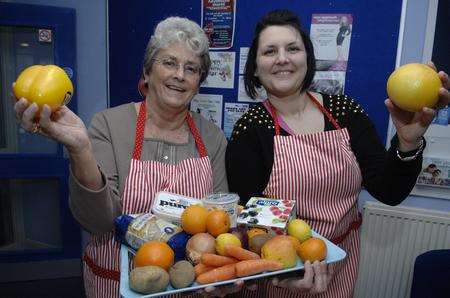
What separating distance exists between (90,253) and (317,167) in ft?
2.50

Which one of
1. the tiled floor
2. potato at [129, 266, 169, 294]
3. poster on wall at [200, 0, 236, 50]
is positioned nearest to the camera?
potato at [129, 266, 169, 294]

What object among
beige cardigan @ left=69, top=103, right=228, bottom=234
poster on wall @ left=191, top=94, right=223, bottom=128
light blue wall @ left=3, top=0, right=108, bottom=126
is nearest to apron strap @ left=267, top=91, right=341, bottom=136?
beige cardigan @ left=69, top=103, right=228, bottom=234

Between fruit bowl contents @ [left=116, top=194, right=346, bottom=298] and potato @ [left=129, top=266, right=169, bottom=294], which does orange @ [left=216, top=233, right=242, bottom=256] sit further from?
potato @ [left=129, top=266, right=169, bottom=294]

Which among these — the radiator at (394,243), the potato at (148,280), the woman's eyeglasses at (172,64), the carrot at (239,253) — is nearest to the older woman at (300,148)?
the woman's eyeglasses at (172,64)

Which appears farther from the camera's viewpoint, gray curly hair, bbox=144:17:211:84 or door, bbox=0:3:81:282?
door, bbox=0:3:81:282

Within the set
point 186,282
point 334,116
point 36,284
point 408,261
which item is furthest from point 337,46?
point 36,284

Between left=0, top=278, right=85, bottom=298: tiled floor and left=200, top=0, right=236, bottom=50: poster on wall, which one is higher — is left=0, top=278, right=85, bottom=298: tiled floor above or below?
below

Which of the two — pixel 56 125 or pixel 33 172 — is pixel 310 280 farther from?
pixel 33 172

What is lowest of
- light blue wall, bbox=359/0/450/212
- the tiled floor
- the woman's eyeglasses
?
the tiled floor

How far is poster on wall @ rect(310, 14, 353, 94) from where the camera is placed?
1.62 m

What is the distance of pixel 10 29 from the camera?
7.25ft

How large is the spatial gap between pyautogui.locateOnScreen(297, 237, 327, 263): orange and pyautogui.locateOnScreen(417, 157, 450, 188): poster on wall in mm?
1057

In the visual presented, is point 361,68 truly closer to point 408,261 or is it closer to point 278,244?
point 408,261

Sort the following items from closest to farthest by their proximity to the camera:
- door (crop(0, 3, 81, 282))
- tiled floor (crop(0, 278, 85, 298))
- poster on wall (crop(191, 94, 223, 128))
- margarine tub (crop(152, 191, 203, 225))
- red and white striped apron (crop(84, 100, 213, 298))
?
margarine tub (crop(152, 191, 203, 225))
red and white striped apron (crop(84, 100, 213, 298))
poster on wall (crop(191, 94, 223, 128))
door (crop(0, 3, 81, 282))
tiled floor (crop(0, 278, 85, 298))
